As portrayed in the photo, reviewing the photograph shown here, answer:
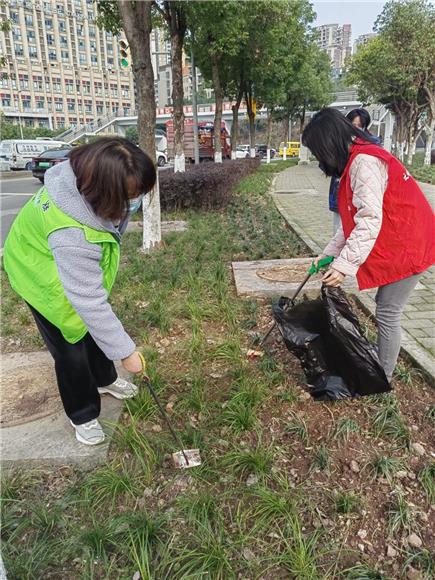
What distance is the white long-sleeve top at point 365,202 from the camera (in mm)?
2072

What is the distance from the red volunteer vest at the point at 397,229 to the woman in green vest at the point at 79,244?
1.06 metres

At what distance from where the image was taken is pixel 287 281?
4508 millimetres

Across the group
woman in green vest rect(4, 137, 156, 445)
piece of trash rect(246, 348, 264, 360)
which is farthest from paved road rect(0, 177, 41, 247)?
woman in green vest rect(4, 137, 156, 445)

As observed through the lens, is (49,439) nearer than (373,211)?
No

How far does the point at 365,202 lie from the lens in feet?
6.81

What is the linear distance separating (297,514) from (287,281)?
2839 mm

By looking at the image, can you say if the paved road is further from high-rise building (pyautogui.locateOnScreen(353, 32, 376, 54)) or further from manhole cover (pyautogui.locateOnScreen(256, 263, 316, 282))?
high-rise building (pyautogui.locateOnScreen(353, 32, 376, 54))

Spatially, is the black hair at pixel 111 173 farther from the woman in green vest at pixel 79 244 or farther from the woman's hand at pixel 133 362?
the woman's hand at pixel 133 362

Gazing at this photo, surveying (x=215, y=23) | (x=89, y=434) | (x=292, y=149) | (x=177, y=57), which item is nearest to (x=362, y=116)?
(x=89, y=434)

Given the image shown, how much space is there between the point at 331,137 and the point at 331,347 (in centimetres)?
108

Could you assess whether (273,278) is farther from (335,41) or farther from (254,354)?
(335,41)

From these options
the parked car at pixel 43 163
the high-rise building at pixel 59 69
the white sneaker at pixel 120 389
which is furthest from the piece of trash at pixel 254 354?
the high-rise building at pixel 59 69

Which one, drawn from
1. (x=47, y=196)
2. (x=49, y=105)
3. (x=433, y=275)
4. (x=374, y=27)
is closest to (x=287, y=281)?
(x=433, y=275)

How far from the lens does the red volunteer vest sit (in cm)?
218
